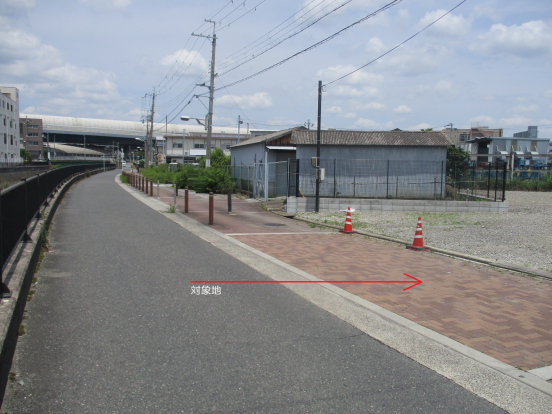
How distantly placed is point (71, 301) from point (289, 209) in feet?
44.5

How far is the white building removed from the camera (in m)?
70.7

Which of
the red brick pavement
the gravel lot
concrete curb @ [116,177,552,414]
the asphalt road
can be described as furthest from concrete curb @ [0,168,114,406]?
the gravel lot

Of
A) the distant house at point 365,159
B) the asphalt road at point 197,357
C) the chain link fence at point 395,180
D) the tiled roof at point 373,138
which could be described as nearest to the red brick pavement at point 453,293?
the asphalt road at point 197,357

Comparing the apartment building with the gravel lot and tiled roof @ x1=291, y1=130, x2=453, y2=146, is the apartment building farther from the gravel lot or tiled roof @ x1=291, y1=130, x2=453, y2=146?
the gravel lot

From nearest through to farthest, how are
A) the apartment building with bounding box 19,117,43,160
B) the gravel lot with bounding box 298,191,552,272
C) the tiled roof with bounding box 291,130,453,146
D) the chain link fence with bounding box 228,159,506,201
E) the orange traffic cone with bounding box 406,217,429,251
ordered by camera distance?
1. the gravel lot with bounding box 298,191,552,272
2. the orange traffic cone with bounding box 406,217,429,251
3. the chain link fence with bounding box 228,159,506,201
4. the tiled roof with bounding box 291,130,453,146
5. the apartment building with bounding box 19,117,43,160

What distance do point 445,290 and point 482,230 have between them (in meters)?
7.73

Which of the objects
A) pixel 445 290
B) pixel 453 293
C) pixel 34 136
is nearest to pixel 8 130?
pixel 34 136

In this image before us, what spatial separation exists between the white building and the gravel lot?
66616 millimetres

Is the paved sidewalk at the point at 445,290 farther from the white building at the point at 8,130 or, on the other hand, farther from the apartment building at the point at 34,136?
the apartment building at the point at 34,136

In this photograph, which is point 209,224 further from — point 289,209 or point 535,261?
point 535,261

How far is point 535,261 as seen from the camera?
9344 mm

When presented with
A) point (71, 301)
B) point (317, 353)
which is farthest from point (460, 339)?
point (71, 301)

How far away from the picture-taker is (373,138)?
2481 cm

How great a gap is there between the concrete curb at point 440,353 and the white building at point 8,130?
72926 millimetres
